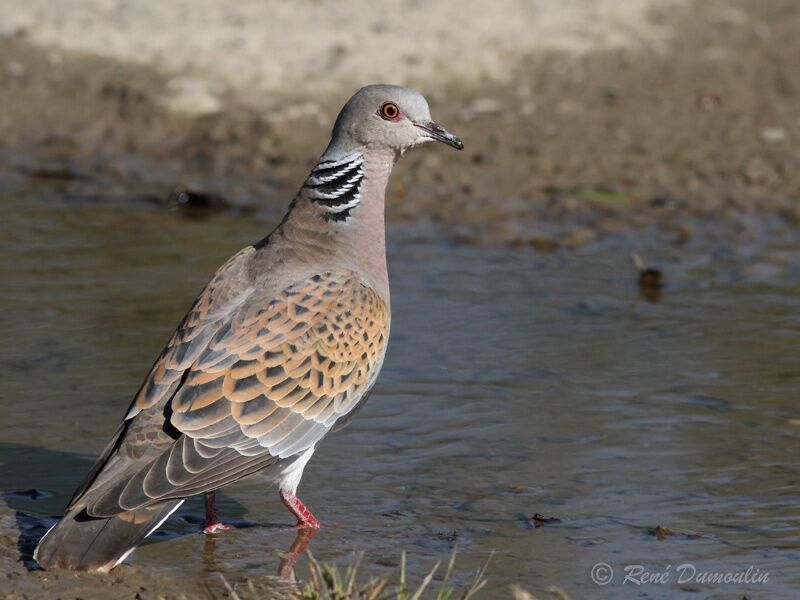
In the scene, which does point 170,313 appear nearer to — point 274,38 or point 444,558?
point 444,558

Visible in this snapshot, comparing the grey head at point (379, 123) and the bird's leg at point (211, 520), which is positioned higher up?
the grey head at point (379, 123)

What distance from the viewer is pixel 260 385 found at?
18.3 feet

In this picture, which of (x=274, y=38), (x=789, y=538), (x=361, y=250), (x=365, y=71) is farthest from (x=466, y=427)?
(x=274, y=38)

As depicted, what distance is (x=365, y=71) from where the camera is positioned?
11.5 m

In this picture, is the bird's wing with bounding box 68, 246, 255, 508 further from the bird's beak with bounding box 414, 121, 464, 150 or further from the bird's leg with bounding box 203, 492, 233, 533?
the bird's beak with bounding box 414, 121, 464, 150

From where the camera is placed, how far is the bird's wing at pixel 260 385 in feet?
17.3

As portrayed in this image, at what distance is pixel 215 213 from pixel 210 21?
3.05m

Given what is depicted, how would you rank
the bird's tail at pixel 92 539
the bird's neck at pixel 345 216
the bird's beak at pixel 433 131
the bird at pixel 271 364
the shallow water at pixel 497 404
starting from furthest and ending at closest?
the bird's beak at pixel 433 131, the bird's neck at pixel 345 216, the shallow water at pixel 497 404, the bird at pixel 271 364, the bird's tail at pixel 92 539

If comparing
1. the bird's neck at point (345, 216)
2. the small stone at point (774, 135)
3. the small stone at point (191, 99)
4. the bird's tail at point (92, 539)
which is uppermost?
the small stone at point (774, 135)

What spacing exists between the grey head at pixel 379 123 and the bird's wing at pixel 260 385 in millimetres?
625

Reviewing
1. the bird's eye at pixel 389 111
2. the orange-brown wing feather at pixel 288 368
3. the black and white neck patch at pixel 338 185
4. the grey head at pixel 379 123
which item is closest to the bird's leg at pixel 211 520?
the orange-brown wing feather at pixel 288 368

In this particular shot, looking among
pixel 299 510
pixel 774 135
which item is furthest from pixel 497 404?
pixel 774 135

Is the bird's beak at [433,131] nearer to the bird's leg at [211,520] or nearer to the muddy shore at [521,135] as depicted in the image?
the bird's leg at [211,520]

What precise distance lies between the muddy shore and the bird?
328 cm
